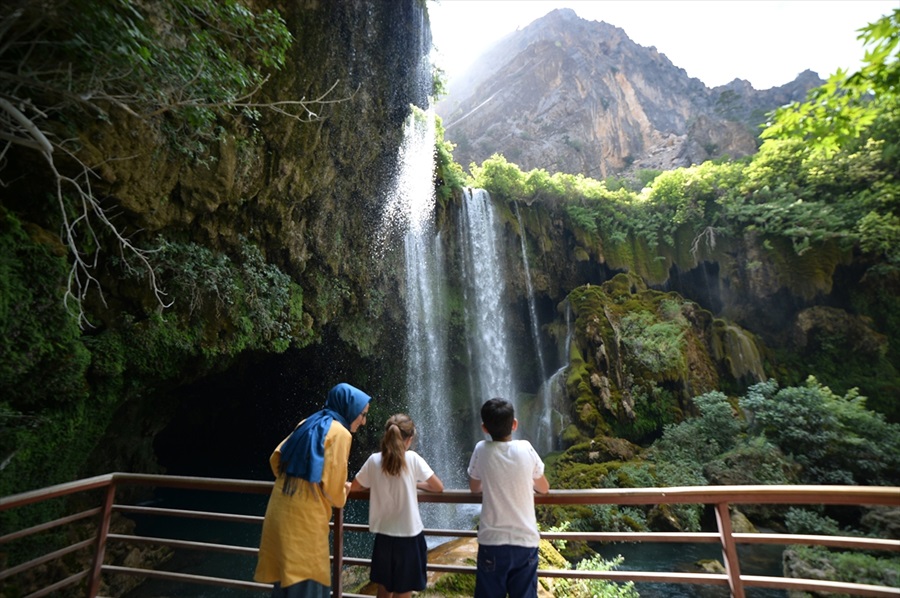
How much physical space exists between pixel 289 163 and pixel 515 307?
11025 mm

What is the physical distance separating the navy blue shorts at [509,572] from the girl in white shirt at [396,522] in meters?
0.33

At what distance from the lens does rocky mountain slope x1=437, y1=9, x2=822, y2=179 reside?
33844 mm

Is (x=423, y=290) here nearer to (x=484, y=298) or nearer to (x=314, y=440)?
(x=484, y=298)

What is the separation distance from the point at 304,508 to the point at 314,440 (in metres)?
0.33

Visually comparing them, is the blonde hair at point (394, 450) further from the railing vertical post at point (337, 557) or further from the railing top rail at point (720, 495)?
the railing vertical post at point (337, 557)

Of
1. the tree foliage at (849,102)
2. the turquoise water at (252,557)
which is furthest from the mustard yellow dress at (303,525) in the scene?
the turquoise water at (252,557)

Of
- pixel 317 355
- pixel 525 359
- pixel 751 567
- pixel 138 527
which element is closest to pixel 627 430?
pixel 751 567

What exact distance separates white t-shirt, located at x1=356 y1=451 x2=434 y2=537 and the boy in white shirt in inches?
13.4

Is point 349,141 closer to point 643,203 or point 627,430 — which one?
point 627,430

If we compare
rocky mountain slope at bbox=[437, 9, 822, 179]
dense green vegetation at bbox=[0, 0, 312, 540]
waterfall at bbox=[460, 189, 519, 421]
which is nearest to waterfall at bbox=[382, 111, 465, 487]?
waterfall at bbox=[460, 189, 519, 421]

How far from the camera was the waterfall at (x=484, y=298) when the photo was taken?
15.4 m

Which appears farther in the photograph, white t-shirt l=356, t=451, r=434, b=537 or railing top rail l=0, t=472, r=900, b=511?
white t-shirt l=356, t=451, r=434, b=537

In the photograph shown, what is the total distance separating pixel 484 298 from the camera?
1580 centimetres

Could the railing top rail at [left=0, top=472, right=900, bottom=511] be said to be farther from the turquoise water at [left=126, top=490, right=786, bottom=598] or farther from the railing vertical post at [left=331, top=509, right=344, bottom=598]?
the turquoise water at [left=126, top=490, right=786, bottom=598]
